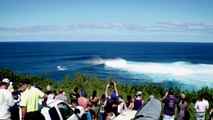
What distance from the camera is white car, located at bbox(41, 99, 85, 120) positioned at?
8.03 metres

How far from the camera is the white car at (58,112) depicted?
8.03 metres

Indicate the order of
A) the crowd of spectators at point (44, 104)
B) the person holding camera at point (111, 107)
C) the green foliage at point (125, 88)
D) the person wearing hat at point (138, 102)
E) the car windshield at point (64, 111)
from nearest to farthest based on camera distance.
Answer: the crowd of spectators at point (44, 104), the car windshield at point (64, 111), the person holding camera at point (111, 107), the person wearing hat at point (138, 102), the green foliage at point (125, 88)

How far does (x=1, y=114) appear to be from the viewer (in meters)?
7.76

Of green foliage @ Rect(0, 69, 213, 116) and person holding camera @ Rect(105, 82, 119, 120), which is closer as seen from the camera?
person holding camera @ Rect(105, 82, 119, 120)

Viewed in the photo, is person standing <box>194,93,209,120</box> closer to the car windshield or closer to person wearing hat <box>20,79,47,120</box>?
the car windshield

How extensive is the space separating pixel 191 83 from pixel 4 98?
41.4m

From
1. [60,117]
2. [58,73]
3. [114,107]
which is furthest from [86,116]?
[58,73]

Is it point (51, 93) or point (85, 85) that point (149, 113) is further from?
point (85, 85)

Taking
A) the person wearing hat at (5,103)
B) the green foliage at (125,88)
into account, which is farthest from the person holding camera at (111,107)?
the green foliage at (125,88)

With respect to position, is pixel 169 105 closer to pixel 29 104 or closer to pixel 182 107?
pixel 182 107

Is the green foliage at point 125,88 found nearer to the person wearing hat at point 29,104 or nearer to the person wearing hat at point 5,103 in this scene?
the person wearing hat at point 29,104

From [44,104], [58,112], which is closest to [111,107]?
[58,112]

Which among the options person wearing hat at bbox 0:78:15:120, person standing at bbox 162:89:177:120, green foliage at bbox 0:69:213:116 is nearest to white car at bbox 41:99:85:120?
person wearing hat at bbox 0:78:15:120

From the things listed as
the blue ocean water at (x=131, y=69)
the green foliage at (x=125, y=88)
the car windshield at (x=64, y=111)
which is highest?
the car windshield at (x=64, y=111)
